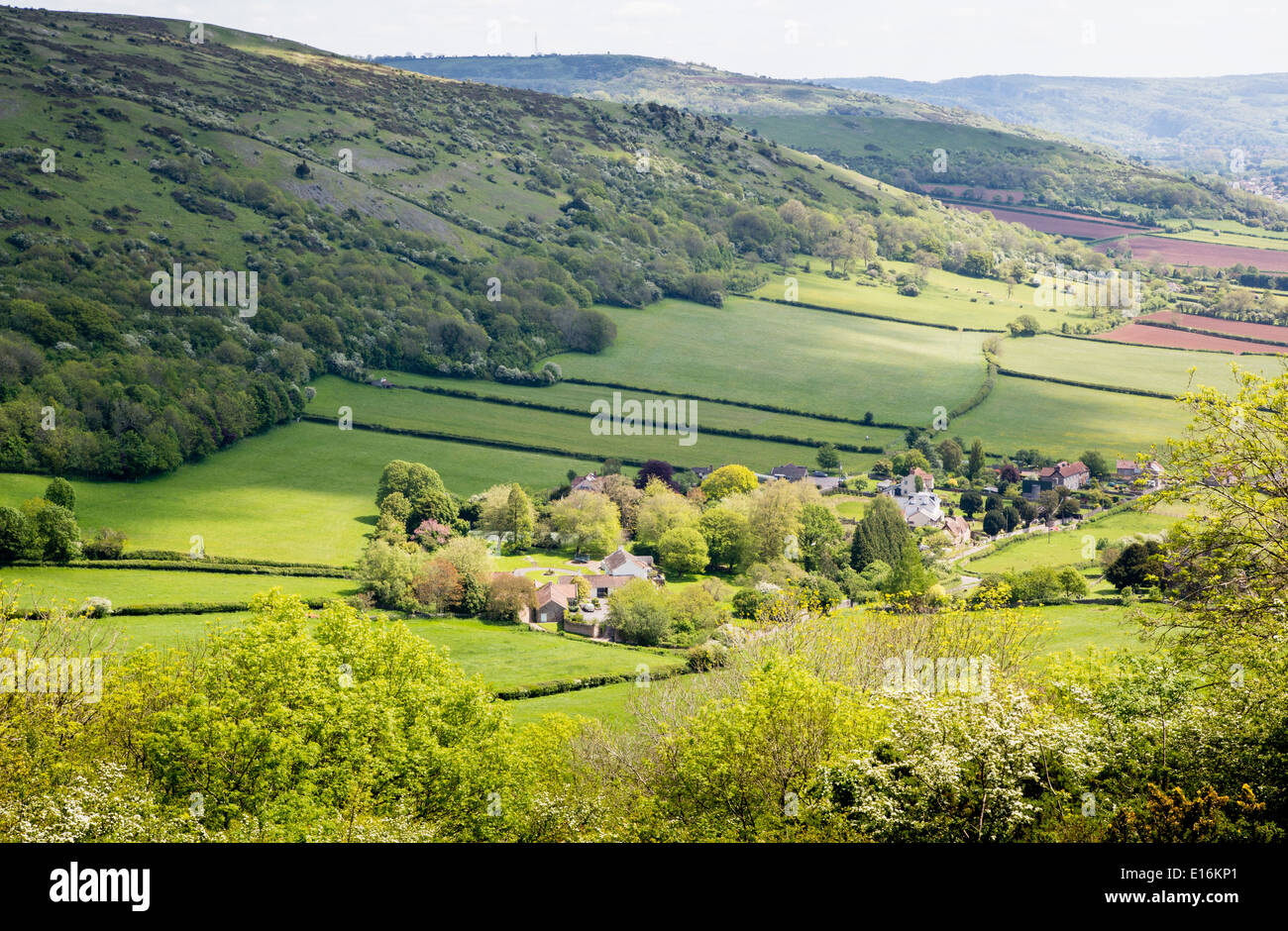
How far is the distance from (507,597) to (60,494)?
36.0 meters

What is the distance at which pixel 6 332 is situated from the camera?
101250 millimetres

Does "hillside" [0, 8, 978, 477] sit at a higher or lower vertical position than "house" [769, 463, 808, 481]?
higher

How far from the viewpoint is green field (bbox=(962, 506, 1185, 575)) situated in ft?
279

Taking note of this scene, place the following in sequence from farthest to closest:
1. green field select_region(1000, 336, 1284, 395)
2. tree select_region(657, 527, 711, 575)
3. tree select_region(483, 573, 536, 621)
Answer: green field select_region(1000, 336, 1284, 395), tree select_region(657, 527, 711, 575), tree select_region(483, 573, 536, 621)

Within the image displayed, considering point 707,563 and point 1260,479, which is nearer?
point 1260,479

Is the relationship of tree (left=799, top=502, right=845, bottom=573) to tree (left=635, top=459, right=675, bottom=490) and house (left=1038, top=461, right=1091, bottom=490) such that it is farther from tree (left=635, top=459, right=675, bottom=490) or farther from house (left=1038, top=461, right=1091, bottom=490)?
house (left=1038, top=461, right=1091, bottom=490)

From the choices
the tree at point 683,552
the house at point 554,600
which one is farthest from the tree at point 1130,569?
the house at point 554,600

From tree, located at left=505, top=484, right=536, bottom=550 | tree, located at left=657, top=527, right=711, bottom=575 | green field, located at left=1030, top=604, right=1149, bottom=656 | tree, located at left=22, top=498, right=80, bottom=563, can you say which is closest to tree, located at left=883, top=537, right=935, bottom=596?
green field, located at left=1030, top=604, right=1149, bottom=656

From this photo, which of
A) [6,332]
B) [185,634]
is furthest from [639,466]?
[6,332]

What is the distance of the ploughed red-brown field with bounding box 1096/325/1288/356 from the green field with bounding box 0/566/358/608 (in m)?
126

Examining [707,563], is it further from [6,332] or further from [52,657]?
[6,332]

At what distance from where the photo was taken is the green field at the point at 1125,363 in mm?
137000

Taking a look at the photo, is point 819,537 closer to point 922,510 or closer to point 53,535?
point 922,510

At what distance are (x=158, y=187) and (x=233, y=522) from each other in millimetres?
82173
